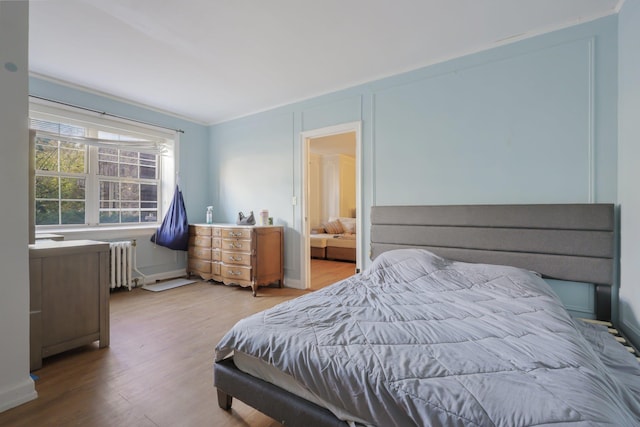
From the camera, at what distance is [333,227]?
6.83 m

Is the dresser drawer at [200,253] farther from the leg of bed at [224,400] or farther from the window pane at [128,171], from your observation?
the leg of bed at [224,400]

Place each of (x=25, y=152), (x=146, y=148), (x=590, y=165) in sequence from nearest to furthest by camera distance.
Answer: (x=25, y=152), (x=590, y=165), (x=146, y=148)

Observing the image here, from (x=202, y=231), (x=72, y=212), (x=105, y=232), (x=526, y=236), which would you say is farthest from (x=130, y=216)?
(x=526, y=236)

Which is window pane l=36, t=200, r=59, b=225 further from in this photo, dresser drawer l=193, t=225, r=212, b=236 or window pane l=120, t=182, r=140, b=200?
dresser drawer l=193, t=225, r=212, b=236

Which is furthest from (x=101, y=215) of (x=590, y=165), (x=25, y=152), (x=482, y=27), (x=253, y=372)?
(x=590, y=165)

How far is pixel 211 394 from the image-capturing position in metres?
1.73

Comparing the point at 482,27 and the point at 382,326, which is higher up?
the point at 482,27

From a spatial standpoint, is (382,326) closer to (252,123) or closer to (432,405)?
(432,405)

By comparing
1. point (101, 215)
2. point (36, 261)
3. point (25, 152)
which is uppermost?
point (25, 152)

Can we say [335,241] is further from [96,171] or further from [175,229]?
[96,171]

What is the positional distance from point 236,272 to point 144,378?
2.03m

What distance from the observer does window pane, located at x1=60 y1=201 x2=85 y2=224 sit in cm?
360

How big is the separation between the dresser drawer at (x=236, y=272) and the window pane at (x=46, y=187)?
2.20 metres

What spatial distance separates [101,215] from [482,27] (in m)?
4.87
